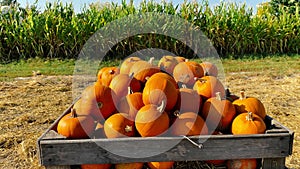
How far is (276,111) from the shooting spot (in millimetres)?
4641

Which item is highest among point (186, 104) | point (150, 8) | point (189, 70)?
point (150, 8)

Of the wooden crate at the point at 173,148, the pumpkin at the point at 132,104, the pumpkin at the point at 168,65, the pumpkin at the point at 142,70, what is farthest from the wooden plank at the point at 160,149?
the pumpkin at the point at 168,65

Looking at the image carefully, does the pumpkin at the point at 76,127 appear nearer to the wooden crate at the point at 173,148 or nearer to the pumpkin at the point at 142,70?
the wooden crate at the point at 173,148

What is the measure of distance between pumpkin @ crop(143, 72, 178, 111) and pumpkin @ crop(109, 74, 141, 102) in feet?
0.68

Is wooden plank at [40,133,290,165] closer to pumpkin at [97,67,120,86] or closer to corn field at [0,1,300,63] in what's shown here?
pumpkin at [97,67,120,86]

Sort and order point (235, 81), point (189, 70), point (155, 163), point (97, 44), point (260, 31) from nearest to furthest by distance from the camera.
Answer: point (155, 163), point (189, 70), point (235, 81), point (97, 44), point (260, 31)

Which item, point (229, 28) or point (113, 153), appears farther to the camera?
point (229, 28)

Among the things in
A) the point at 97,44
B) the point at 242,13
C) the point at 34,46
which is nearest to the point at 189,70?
the point at 97,44

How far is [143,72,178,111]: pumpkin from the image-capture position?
2.08 metres

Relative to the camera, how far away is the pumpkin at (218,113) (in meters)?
2.12

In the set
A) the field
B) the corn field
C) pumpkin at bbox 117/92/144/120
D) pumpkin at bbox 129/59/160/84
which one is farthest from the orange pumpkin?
the corn field

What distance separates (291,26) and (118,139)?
1090 centimetres

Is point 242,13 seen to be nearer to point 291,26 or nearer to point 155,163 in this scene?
point 291,26

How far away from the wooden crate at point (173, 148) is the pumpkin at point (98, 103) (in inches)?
11.2
